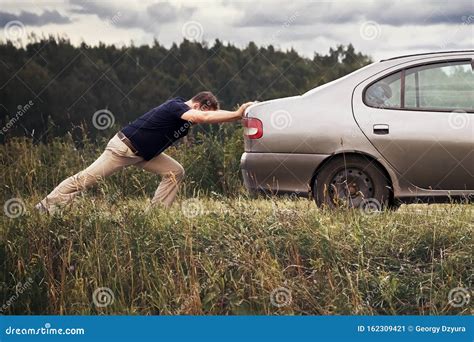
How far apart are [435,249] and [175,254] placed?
1.91 metres

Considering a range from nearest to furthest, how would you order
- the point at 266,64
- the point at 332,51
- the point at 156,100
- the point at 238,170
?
the point at 238,170 < the point at 156,100 < the point at 332,51 < the point at 266,64

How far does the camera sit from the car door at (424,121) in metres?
9.72

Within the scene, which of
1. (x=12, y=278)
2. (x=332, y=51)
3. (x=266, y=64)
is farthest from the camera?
(x=266, y=64)

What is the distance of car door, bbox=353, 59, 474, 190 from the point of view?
9719 millimetres

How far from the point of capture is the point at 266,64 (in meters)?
41.2

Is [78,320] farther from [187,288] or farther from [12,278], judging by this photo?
[12,278]

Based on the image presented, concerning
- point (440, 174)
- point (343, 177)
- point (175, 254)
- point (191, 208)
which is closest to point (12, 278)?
point (175, 254)

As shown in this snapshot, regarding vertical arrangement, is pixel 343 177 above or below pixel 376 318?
above

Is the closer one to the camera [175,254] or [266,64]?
[175,254]

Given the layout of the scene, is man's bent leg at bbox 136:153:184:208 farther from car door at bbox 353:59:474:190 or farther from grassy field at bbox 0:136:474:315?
car door at bbox 353:59:474:190
